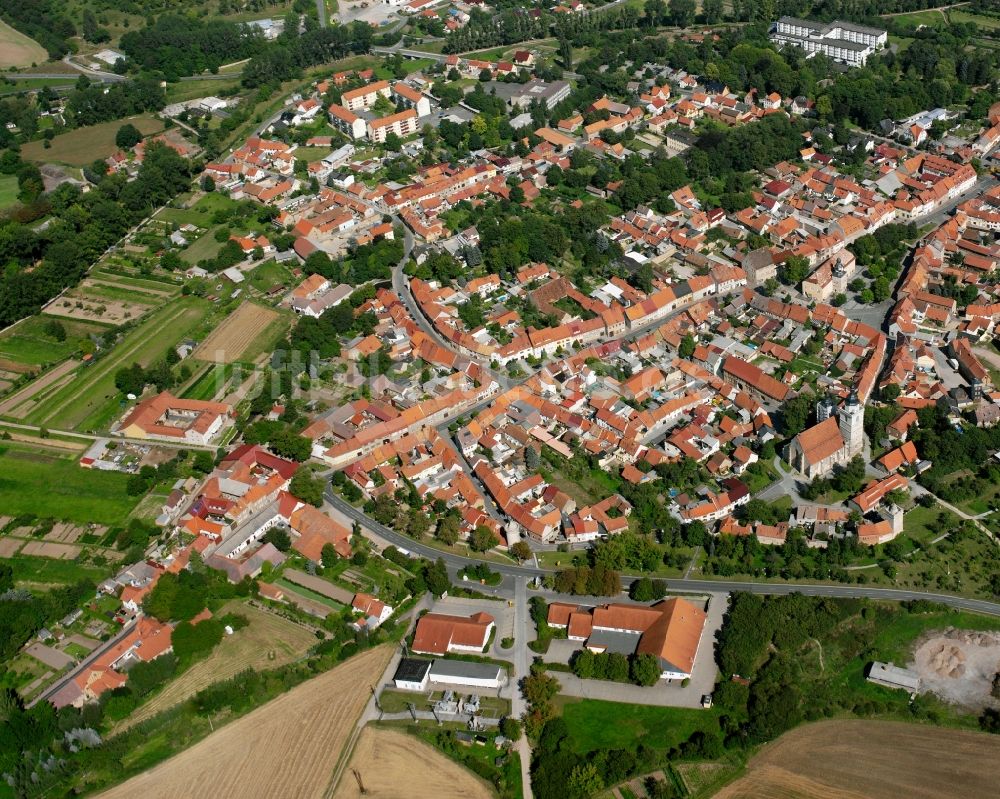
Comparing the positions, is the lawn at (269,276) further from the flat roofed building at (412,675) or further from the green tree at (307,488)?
the flat roofed building at (412,675)

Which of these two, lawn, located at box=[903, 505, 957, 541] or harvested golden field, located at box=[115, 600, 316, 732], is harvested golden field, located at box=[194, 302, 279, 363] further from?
lawn, located at box=[903, 505, 957, 541]

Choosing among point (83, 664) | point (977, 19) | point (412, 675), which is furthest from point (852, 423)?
point (977, 19)

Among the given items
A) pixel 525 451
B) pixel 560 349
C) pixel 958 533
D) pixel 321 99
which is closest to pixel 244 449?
pixel 525 451

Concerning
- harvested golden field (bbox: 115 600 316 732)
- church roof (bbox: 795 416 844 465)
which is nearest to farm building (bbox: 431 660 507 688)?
harvested golden field (bbox: 115 600 316 732)

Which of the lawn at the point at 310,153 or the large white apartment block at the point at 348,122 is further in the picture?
the large white apartment block at the point at 348,122

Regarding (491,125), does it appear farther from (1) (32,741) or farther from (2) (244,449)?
(1) (32,741)

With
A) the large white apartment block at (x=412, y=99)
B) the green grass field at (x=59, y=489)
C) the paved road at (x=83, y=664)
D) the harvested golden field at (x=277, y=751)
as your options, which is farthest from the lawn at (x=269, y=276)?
the harvested golden field at (x=277, y=751)

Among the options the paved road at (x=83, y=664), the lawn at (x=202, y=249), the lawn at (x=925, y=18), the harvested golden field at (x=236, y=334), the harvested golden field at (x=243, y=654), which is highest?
the lawn at (x=925, y=18)
